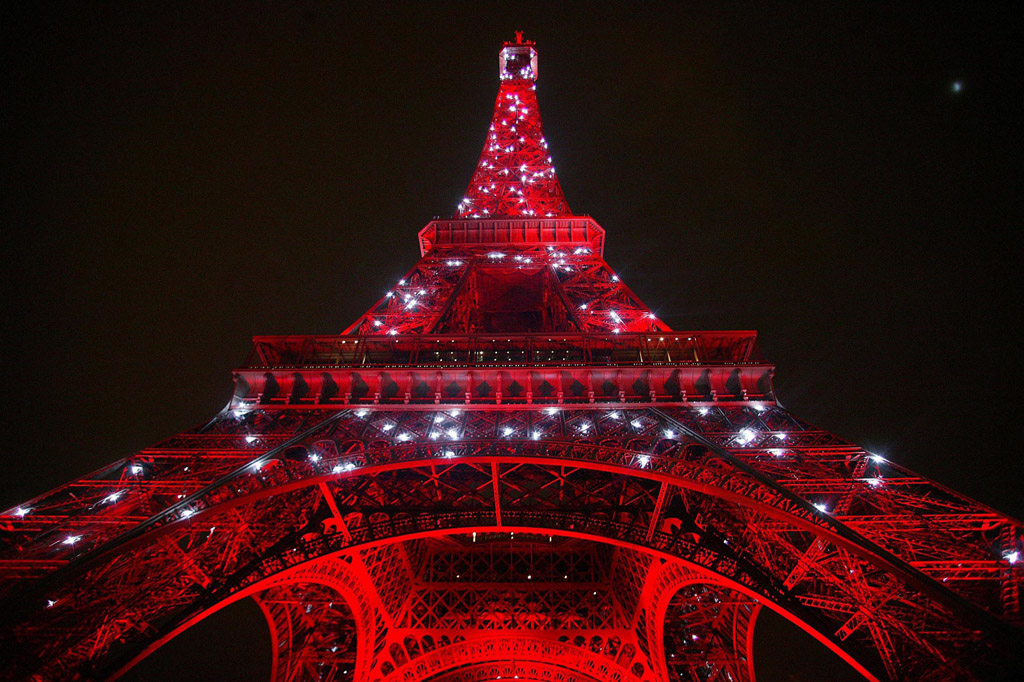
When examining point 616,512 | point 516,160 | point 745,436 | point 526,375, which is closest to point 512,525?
point 616,512

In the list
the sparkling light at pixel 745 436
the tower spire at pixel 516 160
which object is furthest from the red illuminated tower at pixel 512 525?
the tower spire at pixel 516 160

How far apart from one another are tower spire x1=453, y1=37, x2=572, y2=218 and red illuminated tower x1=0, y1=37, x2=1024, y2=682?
Answer: 5.82 meters

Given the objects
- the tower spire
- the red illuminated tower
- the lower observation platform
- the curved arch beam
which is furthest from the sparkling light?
the tower spire

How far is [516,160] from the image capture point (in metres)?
28.2

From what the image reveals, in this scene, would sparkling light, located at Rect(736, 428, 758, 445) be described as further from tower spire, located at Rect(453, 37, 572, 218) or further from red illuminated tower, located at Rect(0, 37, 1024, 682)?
tower spire, located at Rect(453, 37, 572, 218)

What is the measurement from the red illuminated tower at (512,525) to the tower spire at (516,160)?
19.1 feet

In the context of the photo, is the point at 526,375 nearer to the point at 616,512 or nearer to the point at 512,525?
the point at 512,525

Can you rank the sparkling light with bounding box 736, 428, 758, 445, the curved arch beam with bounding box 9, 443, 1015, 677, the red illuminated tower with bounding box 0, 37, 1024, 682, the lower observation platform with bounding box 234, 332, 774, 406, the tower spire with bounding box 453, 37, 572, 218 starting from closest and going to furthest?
the red illuminated tower with bounding box 0, 37, 1024, 682 → the curved arch beam with bounding box 9, 443, 1015, 677 → the sparkling light with bounding box 736, 428, 758, 445 → the lower observation platform with bounding box 234, 332, 774, 406 → the tower spire with bounding box 453, 37, 572, 218

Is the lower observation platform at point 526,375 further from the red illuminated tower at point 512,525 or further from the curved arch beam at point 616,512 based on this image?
the curved arch beam at point 616,512

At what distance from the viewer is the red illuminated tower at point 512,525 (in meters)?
6.32

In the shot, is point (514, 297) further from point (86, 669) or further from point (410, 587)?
point (86, 669)

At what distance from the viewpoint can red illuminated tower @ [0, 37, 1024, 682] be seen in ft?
20.7

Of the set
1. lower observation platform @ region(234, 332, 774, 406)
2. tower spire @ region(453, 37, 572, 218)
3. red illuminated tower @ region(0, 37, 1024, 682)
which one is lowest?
red illuminated tower @ region(0, 37, 1024, 682)

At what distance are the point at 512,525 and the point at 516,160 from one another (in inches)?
893
